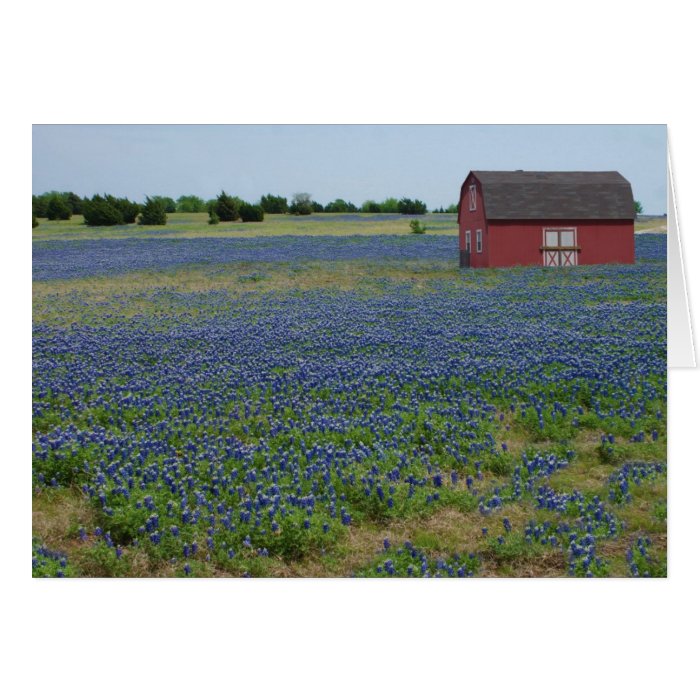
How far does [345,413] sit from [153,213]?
211 centimetres

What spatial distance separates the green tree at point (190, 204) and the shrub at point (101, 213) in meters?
0.48

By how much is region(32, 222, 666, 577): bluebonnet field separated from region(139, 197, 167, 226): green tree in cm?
25

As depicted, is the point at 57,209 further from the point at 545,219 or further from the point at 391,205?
the point at 545,219

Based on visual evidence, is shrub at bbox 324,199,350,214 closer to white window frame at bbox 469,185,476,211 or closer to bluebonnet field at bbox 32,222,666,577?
bluebonnet field at bbox 32,222,666,577

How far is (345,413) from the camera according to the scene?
5582 millimetres

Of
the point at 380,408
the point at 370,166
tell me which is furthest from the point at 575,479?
the point at 370,166

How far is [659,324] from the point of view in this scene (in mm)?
5789

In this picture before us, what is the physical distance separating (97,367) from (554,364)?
11.3 ft

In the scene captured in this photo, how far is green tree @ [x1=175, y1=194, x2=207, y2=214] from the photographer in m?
5.94

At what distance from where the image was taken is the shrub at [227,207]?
5914mm

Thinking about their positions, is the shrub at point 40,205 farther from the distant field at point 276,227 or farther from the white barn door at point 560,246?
the white barn door at point 560,246

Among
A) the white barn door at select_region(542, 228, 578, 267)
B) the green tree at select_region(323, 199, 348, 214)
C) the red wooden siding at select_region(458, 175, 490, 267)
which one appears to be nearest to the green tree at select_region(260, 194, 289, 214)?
the green tree at select_region(323, 199, 348, 214)

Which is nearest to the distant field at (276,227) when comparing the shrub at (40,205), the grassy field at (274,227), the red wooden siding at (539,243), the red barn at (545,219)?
the grassy field at (274,227)

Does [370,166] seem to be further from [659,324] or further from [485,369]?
[659,324]
